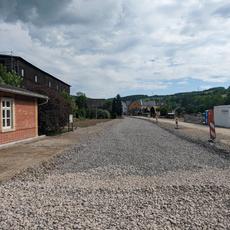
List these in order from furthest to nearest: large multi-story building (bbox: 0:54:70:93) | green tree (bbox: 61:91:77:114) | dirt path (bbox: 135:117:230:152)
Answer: large multi-story building (bbox: 0:54:70:93)
green tree (bbox: 61:91:77:114)
dirt path (bbox: 135:117:230:152)

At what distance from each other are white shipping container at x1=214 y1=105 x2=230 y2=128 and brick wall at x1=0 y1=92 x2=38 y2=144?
2288cm

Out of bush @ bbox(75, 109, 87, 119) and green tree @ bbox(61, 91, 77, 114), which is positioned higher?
green tree @ bbox(61, 91, 77, 114)

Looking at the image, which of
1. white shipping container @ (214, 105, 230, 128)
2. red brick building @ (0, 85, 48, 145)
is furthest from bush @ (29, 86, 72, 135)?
white shipping container @ (214, 105, 230, 128)

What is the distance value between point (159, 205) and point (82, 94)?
295ft

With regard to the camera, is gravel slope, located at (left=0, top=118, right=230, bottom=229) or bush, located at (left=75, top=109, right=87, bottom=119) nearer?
gravel slope, located at (left=0, top=118, right=230, bottom=229)

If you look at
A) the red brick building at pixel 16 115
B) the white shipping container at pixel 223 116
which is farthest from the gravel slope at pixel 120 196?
the white shipping container at pixel 223 116

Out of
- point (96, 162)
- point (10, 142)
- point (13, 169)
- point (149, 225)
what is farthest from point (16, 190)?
point (10, 142)

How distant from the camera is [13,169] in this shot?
10016 millimetres

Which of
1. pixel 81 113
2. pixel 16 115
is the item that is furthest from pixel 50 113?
pixel 81 113

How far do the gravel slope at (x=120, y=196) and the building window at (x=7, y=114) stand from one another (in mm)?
7097

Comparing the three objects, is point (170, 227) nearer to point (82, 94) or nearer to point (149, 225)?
point (149, 225)

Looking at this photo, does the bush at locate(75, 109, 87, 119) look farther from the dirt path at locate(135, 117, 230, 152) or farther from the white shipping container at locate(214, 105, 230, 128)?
the dirt path at locate(135, 117, 230, 152)

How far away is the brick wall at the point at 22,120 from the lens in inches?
690

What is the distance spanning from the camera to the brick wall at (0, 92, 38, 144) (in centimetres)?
1752
